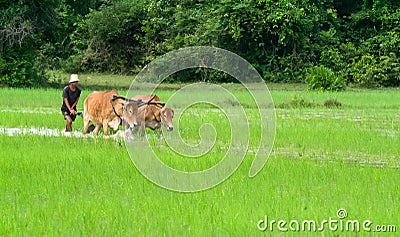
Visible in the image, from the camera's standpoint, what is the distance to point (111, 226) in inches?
231

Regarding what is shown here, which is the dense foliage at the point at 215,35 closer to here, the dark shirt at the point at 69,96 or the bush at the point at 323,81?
the bush at the point at 323,81

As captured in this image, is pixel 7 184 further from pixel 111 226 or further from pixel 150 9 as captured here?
A: pixel 150 9

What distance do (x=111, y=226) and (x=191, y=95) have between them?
13095mm

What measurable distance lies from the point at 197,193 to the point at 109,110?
4251 millimetres

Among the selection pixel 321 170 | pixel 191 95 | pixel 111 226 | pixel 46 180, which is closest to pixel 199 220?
pixel 111 226

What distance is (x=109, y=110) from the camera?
1112cm

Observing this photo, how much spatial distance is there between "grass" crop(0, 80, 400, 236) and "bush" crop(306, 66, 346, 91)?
9.03m

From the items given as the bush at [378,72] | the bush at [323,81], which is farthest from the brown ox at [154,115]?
the bush at [378,72]

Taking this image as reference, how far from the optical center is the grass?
19.4ft

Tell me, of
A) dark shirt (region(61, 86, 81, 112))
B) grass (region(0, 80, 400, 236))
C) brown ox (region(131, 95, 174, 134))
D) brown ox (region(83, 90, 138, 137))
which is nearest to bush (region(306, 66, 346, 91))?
grass (region(0, 80, 400, 236))

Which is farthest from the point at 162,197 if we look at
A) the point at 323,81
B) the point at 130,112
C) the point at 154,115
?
the point at 323,81

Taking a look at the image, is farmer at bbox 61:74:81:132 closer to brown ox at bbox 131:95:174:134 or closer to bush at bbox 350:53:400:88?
brown ox at bbox 131:95:174:134

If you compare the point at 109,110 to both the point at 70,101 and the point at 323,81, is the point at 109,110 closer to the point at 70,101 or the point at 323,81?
the point at 70,101

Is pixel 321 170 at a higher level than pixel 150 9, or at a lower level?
lower
